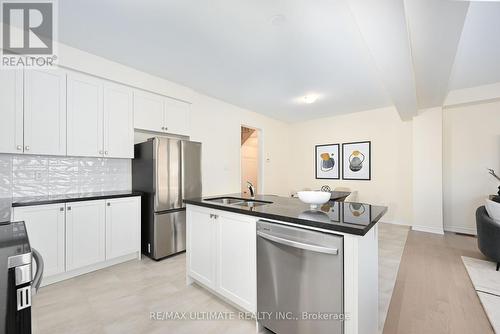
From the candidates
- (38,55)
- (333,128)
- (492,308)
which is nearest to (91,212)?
(38,55)

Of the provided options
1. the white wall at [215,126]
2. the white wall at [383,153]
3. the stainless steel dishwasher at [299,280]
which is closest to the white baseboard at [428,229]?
the white wall at [383,153]

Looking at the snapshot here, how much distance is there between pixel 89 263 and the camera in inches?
96.3

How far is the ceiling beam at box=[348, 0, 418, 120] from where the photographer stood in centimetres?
149

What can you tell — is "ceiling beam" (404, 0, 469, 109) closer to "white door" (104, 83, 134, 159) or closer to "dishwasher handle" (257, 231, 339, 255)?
"dishwasher handle" (257, 231, 339, 255)

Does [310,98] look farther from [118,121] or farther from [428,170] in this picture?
[118,121]

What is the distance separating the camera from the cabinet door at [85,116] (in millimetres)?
2486

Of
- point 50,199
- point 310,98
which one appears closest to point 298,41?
point 310,98

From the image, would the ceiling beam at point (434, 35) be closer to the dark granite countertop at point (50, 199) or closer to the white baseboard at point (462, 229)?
the white baseboard at point (462, 229)

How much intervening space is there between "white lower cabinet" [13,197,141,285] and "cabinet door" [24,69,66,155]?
26.4 inches

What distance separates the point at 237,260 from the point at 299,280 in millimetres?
560

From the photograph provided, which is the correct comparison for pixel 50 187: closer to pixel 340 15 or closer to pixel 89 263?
pixel 89 263

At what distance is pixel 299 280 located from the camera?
52.0 inches

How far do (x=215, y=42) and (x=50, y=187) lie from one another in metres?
2.59

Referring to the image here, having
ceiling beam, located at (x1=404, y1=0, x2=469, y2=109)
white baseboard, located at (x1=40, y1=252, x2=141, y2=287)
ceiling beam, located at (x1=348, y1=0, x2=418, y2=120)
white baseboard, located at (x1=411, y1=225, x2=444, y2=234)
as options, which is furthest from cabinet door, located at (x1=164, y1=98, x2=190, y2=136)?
white baseboard, located at (x1=411, y1=225, x2=444, y2=234)
